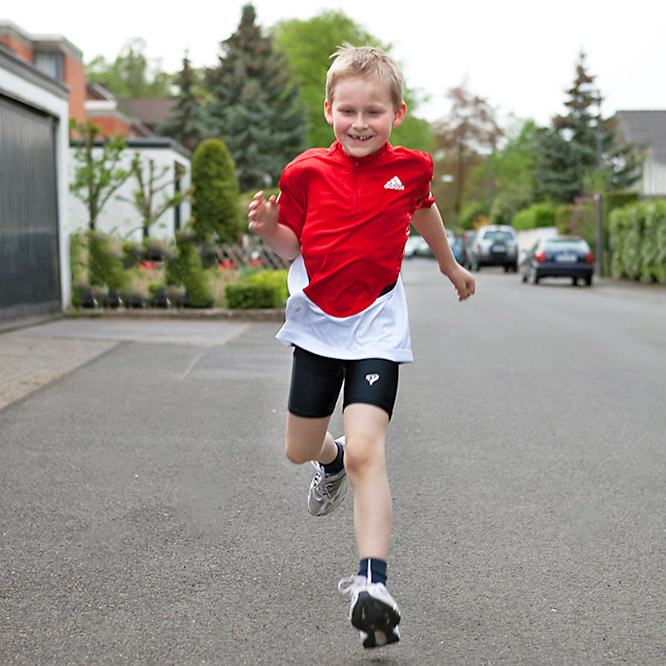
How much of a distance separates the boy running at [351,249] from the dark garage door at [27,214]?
920cm

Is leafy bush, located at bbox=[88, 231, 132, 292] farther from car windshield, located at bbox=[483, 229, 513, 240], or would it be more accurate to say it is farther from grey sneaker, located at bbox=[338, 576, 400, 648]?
car windshield, located at bbox=[483, 229, 513, 240]

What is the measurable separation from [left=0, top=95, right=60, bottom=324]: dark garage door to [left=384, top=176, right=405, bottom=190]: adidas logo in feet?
30.7

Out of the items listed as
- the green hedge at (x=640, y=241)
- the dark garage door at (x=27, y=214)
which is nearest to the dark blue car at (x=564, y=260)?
the green hedge at (x=640, y=241)

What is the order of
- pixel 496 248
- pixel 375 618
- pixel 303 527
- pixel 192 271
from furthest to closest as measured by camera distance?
pixel 496 248 → pixel 192 271 → pixel 303 527 → pixel 375 618

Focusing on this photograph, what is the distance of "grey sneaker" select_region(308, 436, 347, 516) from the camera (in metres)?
3.69

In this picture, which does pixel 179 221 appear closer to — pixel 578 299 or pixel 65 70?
pixel 578 299

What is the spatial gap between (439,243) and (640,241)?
24.2m

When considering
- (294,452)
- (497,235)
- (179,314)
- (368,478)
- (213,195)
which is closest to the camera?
(368,478)

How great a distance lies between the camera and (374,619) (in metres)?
2.65

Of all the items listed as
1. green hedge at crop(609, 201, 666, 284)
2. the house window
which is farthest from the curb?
the house window

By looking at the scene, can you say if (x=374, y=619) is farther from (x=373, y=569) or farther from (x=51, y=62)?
(x=51, y=62)

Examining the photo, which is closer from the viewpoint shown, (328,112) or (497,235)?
(328,112)

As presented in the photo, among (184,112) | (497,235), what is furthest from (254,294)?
(184,112)

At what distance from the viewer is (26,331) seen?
11.9 m
